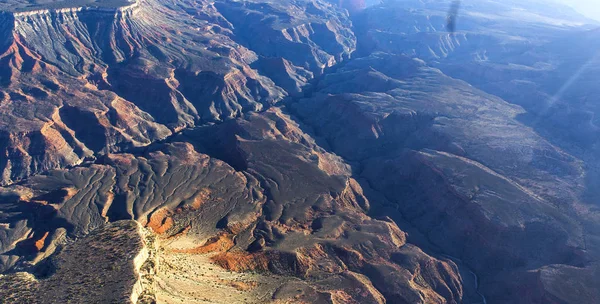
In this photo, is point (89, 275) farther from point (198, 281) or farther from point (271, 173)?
point (271, 173)

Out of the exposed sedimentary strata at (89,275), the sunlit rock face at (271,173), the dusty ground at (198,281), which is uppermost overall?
the exposed sedimentary strata at (89,275)

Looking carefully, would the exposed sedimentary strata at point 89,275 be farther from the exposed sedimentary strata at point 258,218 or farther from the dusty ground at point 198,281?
the exposed sedimentary strata at point 258,218

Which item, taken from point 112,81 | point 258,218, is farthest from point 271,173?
point 112,81

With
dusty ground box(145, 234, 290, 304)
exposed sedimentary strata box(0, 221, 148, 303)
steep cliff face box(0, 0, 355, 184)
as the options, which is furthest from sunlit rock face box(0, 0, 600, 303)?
steep cliff face box(0, 0, 355, 184)

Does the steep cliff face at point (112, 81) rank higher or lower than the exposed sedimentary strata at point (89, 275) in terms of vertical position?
lower

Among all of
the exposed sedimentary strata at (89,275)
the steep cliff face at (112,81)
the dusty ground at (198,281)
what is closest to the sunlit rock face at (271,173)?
the exposed sedimentary strata at (89,275)

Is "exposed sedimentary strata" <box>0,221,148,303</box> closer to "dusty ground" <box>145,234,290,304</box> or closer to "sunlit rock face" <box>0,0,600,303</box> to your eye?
"sunlit rock face" <box>0,0,600,303</box>
